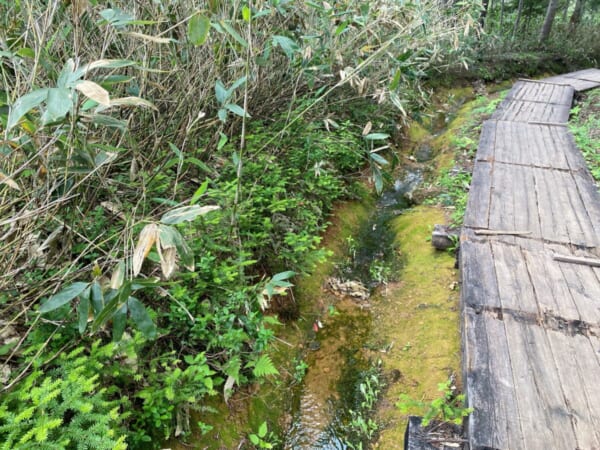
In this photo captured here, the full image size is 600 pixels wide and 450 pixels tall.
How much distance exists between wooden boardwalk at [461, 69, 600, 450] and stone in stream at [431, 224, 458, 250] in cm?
36

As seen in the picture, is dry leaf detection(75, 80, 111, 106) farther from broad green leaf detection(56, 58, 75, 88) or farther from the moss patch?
the moss patch

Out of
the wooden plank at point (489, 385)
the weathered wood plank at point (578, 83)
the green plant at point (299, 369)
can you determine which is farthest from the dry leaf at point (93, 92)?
the weathered wood plank at point (578, 83)

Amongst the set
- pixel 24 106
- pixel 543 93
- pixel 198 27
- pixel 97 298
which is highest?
pixel 198 27

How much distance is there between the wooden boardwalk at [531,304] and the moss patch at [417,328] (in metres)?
0.53

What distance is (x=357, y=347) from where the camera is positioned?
3240mm

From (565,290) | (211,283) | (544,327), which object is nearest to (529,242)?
(565,290)

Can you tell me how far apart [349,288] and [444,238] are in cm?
110

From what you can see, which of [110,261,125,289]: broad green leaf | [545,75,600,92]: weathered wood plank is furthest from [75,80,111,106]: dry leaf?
[545,75,600,92]: weathered wood plank

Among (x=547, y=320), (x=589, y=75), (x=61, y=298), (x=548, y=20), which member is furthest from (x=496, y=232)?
(x=548, y=20)

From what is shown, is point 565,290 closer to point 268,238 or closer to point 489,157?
point 268,238

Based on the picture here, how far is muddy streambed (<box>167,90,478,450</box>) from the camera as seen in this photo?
8.41 ft

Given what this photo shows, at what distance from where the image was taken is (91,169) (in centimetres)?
162

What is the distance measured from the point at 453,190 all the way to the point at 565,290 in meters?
2.55

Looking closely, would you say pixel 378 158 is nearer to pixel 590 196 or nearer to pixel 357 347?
pixel 357 347
